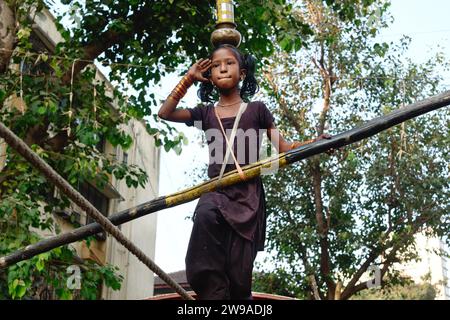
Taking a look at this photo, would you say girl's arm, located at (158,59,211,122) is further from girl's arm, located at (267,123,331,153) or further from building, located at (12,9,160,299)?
building, located at (12,9,160,299)

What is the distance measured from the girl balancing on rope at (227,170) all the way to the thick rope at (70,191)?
17 centimetres

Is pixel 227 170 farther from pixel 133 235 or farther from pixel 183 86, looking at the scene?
pixel 133 235

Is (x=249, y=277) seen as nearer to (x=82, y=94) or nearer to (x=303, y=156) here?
(x=303, y=156)

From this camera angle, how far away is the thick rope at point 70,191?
8.15 feet

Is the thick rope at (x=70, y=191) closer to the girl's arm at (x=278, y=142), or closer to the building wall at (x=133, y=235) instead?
the girl's arm at (x=278, y=142)

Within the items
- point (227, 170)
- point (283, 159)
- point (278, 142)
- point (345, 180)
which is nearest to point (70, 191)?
point (227, 170)

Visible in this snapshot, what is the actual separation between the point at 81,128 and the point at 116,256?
917 cm

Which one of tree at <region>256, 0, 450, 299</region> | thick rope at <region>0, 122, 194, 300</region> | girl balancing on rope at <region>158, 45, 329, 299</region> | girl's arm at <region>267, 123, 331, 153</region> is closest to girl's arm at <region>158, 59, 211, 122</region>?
girl balancing on rope at <region>158, 45, 329, 299</region>

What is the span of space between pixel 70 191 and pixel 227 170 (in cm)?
75

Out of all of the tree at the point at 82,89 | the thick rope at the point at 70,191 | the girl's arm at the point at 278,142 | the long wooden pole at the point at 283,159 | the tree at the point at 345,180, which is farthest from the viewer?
the tree at the point at 345,180

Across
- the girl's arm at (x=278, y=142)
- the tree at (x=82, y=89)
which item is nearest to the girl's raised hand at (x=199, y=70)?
the girl's arm at (x=278, y=142)

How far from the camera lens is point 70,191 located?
2705 mm

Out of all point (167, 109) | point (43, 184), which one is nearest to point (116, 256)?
point (43, 184)

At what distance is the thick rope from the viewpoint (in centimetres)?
248
